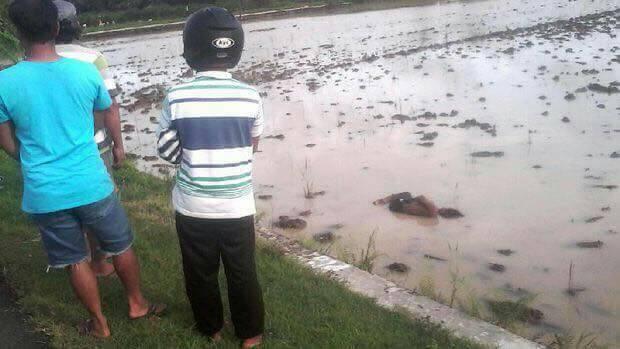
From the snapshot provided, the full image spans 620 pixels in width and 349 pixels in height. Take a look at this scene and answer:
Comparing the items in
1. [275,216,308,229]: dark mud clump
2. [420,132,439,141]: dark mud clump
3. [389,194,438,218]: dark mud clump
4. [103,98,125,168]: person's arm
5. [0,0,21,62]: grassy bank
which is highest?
[0,0,21,62]: grassy bank

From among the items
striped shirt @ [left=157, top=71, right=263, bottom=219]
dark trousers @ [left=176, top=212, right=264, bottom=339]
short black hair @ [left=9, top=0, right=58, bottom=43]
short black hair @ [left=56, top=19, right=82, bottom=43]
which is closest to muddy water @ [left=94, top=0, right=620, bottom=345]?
dark trousers @ [left=176, top=212, right=264, bottom=339]

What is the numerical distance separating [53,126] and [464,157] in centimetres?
557

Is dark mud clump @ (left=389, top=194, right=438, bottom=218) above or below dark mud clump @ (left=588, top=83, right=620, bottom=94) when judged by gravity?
below

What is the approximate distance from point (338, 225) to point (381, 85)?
22.5ft

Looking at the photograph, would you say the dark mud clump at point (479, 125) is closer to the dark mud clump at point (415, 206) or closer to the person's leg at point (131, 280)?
the dark mud clump at point (415, 206)

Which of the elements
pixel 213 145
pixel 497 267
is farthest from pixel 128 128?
pixel 213 145

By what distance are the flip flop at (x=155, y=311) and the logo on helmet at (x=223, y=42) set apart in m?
1.57

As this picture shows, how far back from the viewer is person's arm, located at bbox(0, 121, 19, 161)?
8.51 feet

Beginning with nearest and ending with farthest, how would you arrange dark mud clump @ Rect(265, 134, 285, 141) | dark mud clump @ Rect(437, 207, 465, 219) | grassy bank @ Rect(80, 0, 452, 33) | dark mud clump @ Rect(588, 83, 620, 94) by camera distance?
dark mud clump @ Rect(437, 207, 465, 219) → dark mud clump @ Rect(265, 134, 285, 141) → dark mud clump @ Rect(588, 83, 620, 94) → grassy bank @ Rect(80, 0, 452, 33)

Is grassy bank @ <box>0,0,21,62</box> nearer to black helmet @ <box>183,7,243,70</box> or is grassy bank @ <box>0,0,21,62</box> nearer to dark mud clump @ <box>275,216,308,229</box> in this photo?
dark mud clump @ <box>275,216,308,229</box>

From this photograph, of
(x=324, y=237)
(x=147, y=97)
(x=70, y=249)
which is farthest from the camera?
(x=147, y=97)

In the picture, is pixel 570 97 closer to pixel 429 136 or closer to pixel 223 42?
pixel 429 136

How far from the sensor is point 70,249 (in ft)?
9.23

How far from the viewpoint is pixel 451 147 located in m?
7.73
